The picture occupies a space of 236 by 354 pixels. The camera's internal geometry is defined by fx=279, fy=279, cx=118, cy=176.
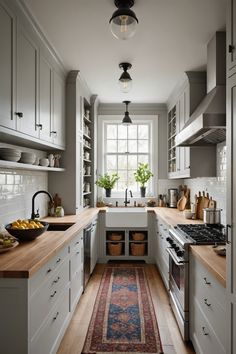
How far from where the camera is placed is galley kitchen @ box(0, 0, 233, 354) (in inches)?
65.4

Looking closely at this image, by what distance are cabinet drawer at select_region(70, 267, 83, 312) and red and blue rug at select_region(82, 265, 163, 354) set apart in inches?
8.9

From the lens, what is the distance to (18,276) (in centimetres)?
152

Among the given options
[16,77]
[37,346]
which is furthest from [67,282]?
[16,77]

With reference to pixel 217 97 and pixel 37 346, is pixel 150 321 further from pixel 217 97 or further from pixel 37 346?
pixel 217 97

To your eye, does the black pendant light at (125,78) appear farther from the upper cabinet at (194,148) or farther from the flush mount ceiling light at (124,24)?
the flush mount ceiling light at (124,24)

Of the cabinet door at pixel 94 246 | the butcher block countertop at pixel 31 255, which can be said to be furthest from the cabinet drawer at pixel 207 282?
the cabinet door at pixel 94 246

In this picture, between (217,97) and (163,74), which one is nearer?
(217,97)

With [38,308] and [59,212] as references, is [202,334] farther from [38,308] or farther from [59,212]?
[59,212]

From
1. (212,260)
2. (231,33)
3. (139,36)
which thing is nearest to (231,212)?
(212,260)

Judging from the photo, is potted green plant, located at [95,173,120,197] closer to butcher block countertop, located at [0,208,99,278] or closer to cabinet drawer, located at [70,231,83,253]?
cabinet drawer, located at [70,231,83,253]

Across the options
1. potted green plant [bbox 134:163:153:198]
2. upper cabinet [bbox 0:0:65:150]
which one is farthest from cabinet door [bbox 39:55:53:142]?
potted green plant [bbox 134:163:153:198]

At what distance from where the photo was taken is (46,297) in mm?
1851

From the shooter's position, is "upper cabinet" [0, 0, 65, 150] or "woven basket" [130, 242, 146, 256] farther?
"woven basket" [130, 242, 146, 256]

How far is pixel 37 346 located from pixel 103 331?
3.23ft
